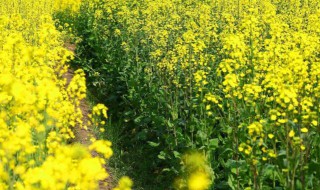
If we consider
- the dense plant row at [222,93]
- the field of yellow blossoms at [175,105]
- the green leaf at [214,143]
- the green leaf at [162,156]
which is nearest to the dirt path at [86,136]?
the field of yellow blossoms at [175,105]

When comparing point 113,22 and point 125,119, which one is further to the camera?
point 113,22

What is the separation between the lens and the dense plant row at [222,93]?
4.25m

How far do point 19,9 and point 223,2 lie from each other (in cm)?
579

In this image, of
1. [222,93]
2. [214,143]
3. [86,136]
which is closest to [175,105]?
[222,93]

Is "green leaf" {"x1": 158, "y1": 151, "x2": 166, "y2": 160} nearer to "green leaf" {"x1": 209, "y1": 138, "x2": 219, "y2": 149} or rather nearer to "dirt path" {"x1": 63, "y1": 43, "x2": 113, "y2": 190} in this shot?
"dirt path" {"x1": 63, "y1": 43, "x2": 113, "y2": 190}

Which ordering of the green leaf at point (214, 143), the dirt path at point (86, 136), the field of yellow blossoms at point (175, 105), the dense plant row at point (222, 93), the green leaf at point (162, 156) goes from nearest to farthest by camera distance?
the field of yellow blossoms at point (175, 105) → the dense plant row at point (222, 93) → the green leaf at point (214, 143) → the green leaf at point (162, 156) → the dirt path at point (86, 136)

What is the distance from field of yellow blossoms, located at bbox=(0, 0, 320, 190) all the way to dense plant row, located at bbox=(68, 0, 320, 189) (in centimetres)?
2

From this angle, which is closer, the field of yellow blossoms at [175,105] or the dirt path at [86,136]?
the field of yellow blossoms at [175,105]

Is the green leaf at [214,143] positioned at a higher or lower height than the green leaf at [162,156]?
lower

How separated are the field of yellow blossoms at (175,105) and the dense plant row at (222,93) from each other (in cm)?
2

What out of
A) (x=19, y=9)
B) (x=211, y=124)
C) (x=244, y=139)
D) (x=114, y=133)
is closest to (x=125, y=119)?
(x=114, y=133)

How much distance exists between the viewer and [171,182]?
6.06 meters

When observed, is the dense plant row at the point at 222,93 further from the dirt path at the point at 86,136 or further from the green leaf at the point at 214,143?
the dirt path at the point at 86,136

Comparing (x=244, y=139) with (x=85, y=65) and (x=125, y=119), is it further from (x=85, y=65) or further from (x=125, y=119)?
(x=85, y=65)
